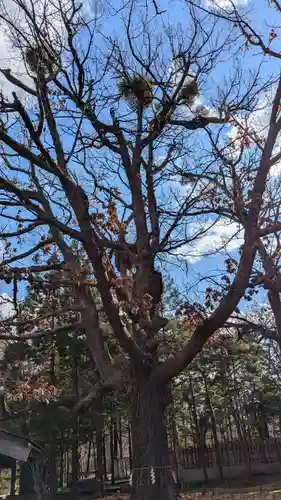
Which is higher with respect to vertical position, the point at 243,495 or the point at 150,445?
the point at 150,445

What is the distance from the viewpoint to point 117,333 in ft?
19.3

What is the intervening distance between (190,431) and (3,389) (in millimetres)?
16248

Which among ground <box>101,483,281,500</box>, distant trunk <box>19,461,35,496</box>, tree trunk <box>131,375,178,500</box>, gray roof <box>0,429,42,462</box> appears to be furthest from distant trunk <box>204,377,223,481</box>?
tree trunk <box>131,375,178,500</box>

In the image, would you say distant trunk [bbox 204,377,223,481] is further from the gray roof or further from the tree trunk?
the tree trunk

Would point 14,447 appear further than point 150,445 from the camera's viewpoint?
Yes

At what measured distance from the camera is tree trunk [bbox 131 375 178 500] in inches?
227

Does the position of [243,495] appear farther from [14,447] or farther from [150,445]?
[150,445]

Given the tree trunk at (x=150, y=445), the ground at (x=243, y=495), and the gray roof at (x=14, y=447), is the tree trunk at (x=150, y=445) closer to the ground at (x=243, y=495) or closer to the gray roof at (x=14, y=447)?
the gray roof at (x=14, y=447)

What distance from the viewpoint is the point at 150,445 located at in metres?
5.93

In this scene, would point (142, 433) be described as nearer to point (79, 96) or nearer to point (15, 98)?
point (15, 98)

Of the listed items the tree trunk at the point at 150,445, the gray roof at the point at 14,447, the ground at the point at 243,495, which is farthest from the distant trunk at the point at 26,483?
the tree trunk at the point at 150,445

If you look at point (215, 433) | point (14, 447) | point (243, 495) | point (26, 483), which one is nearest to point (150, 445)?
point (14, 447)

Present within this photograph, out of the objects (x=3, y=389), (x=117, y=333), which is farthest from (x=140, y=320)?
(x=3, y=389)

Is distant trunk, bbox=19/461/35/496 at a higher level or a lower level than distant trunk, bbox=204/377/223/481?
lower
